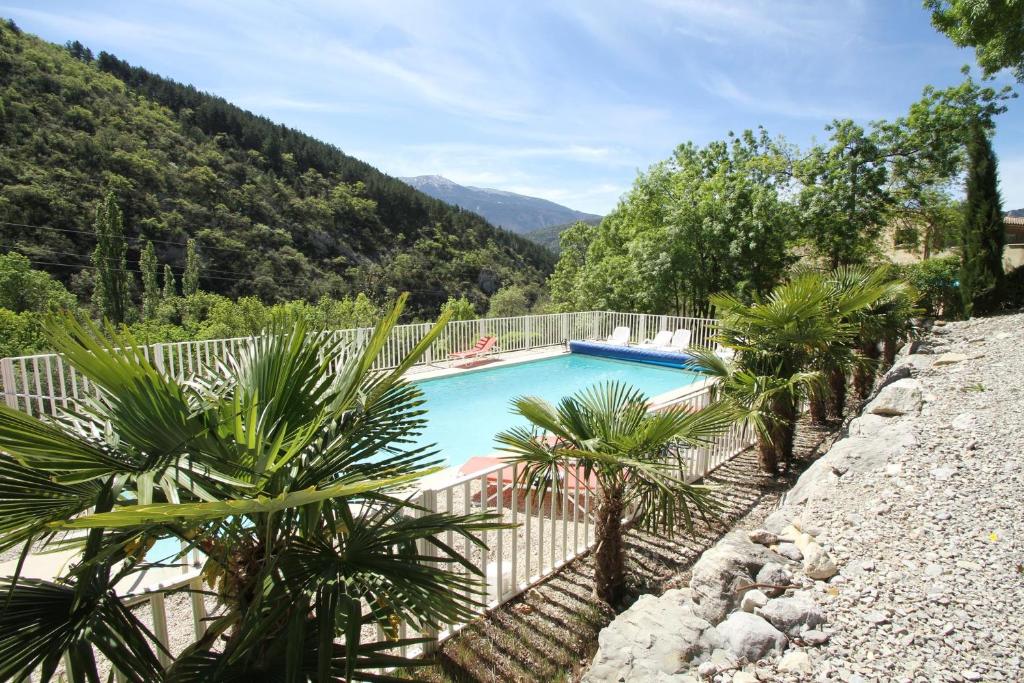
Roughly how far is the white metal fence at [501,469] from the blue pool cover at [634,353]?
32.0 inches

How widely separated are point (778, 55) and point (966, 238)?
20.9 ft

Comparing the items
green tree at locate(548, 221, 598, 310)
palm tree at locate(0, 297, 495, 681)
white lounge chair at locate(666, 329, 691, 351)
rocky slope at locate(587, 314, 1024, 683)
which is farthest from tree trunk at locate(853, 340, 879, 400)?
green tree at locate(548, 221, 598, 310)

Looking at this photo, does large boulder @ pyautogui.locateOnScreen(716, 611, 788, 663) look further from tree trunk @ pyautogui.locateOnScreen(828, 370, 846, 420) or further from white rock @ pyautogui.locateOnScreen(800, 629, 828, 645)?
tree trunk @ pyautogui.locateOnScreen(828, 370, 846, 420)

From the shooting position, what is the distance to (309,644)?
54.6 inches

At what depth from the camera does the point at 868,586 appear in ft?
7.75

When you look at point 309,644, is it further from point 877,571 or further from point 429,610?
→ point 877,571

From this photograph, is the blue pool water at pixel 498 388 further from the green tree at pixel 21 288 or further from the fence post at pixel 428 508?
the green tree at pixel 21 288

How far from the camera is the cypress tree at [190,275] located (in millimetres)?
28844

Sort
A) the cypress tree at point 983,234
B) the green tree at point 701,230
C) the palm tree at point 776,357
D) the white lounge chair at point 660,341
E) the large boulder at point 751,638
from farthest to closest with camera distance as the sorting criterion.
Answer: the green tree at point 701,230, the white lounge chair at point 660,341, the cypress tree at point 983,234, the palm tree at point 776,357, the large boulder at point 751,638

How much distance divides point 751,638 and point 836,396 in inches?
212

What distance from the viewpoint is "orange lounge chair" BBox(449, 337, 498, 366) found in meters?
10.8

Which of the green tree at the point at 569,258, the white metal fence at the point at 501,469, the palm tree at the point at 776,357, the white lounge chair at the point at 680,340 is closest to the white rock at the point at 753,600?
the white metal fence at the point at 501,469

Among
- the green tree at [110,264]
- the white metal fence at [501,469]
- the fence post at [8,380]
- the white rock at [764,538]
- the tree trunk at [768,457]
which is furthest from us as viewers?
the green tree at [110,264]

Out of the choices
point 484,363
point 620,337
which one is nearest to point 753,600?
point 484,363
